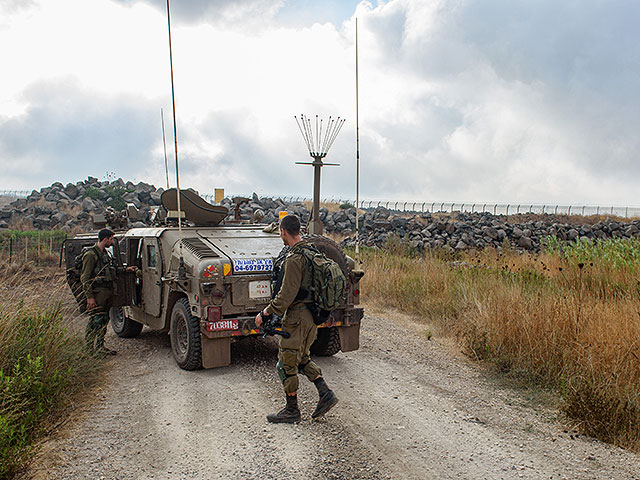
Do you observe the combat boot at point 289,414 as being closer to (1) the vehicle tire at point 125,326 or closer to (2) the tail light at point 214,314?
(2) the tail light at point 214,314

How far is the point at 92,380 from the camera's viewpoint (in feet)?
21.9

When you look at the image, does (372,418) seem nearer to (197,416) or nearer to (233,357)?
(197,416)

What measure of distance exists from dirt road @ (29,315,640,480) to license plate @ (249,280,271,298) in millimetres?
931

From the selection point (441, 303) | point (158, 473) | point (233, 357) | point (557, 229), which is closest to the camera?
point (158, 473)

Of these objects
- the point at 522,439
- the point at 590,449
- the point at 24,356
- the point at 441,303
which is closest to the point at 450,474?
the point at 522,439

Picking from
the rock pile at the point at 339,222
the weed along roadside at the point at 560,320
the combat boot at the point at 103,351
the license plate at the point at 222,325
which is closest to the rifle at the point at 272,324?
the license plate at the point at 222,325

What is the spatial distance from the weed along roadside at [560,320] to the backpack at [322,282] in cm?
255

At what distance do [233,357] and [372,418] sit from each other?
2.67 m

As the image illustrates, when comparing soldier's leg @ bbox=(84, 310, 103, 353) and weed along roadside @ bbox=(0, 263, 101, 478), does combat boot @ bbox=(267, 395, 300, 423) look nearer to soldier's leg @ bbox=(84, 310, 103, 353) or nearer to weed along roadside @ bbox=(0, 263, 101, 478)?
weed along roadside @ bbox=(0, 263, 101, 478)

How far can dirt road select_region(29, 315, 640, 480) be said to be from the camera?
14.7 ft

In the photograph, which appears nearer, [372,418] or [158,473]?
[158,473]

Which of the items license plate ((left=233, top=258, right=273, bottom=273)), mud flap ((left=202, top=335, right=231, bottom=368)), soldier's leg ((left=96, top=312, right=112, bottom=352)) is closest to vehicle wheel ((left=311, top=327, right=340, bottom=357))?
license plate ((left=233, top=258, right=273, bottom=273))

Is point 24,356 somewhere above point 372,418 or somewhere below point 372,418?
above

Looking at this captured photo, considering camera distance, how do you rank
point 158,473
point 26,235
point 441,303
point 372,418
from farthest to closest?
point 26,235, point 441,303, point 372,418, point 158,473
